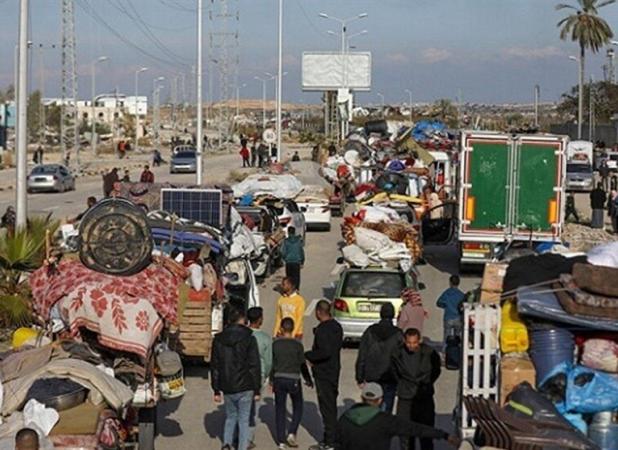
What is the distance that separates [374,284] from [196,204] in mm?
4161

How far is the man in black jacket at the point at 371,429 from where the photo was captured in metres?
9.61

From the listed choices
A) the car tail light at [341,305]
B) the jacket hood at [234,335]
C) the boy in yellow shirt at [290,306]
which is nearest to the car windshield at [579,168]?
the car tail light at [341,305]

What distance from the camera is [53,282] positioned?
13047 millimetres

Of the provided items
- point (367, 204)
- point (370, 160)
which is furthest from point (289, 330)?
point (370, 160)

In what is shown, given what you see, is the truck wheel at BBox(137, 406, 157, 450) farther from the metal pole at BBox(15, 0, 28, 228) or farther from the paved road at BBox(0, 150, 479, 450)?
the metal pole at BBox(15, 0, 28, 228)

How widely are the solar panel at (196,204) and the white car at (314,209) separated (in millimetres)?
14667

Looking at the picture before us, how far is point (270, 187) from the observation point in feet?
123

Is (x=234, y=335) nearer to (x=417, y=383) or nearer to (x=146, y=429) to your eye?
(x=146, y=429)

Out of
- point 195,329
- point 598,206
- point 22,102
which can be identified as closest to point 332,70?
point 598,206

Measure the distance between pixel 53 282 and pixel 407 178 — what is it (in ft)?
92.4

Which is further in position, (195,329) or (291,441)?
(195,329)

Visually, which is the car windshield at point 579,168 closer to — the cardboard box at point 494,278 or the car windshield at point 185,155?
the car windshield at point 185,155

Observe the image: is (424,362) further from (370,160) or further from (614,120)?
(614,120)

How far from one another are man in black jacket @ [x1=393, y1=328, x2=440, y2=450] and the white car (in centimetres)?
2525
